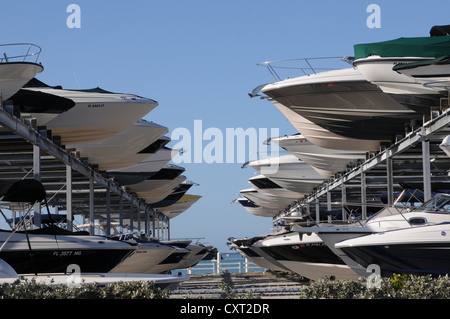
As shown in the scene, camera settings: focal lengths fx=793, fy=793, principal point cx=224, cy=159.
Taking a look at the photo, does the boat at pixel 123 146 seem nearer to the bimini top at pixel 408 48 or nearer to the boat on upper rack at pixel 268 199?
the bimini top at pixel 408 48

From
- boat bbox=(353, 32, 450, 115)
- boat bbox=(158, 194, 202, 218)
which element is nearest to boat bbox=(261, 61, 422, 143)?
boat bbox=(353, 32, 450, 115)

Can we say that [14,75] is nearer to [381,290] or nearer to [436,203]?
[436,203]

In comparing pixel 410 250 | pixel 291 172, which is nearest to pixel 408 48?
pixel 410 250

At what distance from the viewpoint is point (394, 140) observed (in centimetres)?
2448

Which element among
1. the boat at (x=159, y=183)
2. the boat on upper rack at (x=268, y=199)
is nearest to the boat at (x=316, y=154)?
the boat at (x=159, y=183)

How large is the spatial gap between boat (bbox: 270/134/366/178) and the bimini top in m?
12.0

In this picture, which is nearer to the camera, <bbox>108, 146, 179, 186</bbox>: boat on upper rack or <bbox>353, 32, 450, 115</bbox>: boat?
<bbox>353, 32, 450, 115</bbox>: boat

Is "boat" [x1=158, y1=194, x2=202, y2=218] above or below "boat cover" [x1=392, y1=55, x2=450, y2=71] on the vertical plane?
below

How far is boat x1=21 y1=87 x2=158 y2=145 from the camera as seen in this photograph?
80.9 feet

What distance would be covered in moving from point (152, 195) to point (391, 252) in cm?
3350

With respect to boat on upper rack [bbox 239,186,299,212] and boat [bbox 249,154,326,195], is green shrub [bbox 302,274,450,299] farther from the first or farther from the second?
boat on upper rack [bbox 239,186,299,212]

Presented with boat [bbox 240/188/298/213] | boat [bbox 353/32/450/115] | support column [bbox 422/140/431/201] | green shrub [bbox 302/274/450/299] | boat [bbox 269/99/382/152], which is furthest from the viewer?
boat [bbox 240/188/298/213]

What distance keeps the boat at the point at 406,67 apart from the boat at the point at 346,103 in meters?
1.36

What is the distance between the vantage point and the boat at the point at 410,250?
48.3 ft
